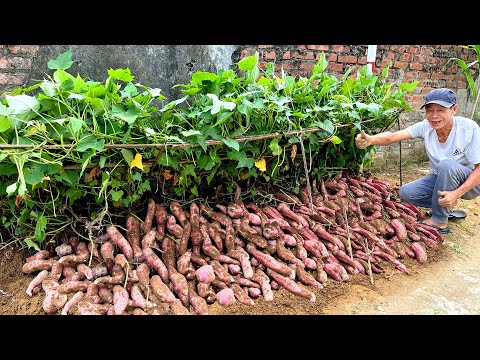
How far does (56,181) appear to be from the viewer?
2.11 meters

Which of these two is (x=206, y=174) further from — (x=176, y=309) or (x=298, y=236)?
(x=176, y=309)

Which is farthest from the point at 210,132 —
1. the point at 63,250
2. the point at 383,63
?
the point at 383,63

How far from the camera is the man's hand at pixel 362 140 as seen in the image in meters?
3.06

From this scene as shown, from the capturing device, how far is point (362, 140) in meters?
3.08

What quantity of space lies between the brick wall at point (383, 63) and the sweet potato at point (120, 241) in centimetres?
137

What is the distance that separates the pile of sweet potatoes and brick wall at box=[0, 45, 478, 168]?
115cm

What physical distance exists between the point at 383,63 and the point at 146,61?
265cm

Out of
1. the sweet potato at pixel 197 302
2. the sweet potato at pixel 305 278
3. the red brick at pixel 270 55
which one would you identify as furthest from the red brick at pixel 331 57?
the sweet potato at pixel 197 302

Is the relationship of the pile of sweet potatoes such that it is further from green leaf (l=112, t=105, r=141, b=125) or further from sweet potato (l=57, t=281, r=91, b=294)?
green leaf (l=112, t=105, r=141, b=125)

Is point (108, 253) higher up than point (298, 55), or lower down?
lower down

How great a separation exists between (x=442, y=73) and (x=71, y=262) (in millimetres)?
5013

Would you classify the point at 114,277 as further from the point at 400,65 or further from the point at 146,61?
the point at 400,65

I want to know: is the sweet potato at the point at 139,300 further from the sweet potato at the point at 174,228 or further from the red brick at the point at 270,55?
the red brick at the point at 270,55

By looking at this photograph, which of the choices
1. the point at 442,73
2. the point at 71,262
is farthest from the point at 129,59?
the point at 442,73
